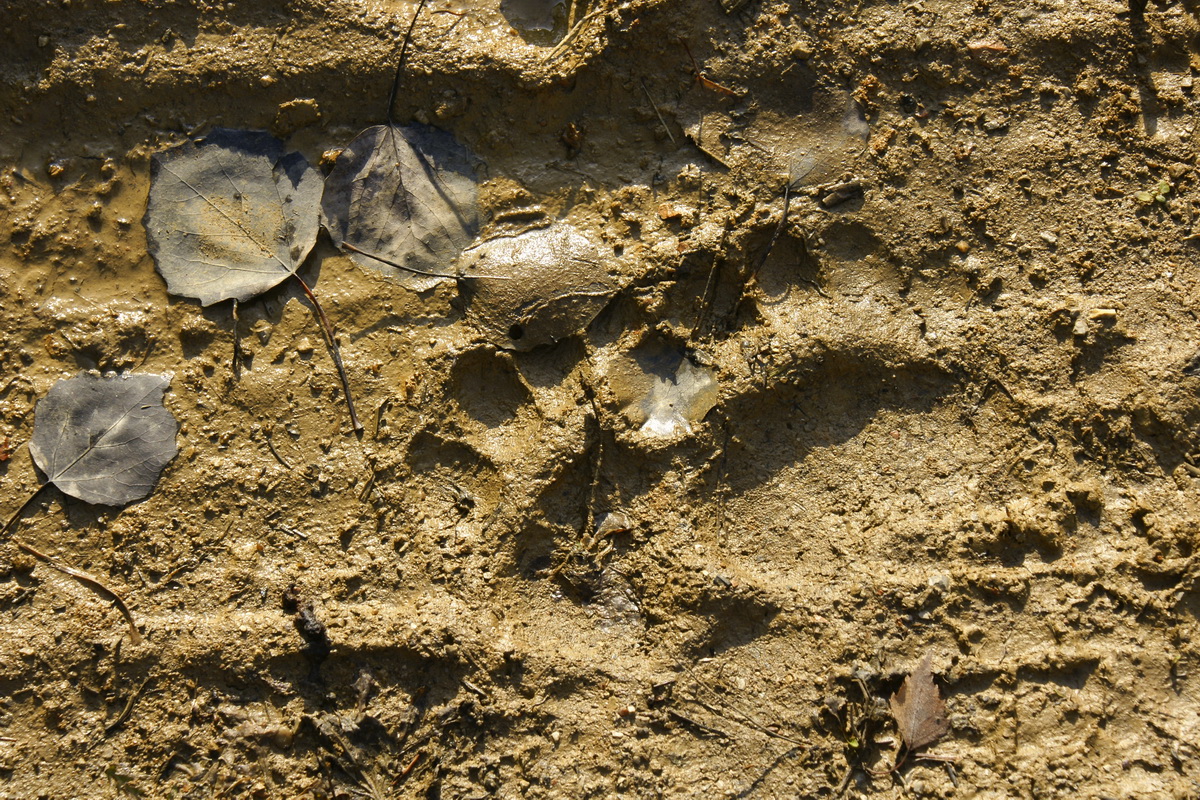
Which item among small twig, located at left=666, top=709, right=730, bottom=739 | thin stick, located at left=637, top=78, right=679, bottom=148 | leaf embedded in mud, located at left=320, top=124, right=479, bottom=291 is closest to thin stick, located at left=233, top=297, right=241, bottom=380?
leaf embedded in mud, located at left=320, top=124, right=479, bottom=291

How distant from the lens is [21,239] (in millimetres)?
2297

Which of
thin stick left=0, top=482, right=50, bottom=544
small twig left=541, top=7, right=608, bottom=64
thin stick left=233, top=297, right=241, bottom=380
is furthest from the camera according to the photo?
small twig left=541, top=7, right=608, bottom=64

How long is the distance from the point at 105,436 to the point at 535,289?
1.23m

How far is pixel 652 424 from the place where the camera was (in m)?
2.23

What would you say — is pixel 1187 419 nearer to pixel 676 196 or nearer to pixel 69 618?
pixel 676 196

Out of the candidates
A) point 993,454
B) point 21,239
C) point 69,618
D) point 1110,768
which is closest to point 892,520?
point 993,454

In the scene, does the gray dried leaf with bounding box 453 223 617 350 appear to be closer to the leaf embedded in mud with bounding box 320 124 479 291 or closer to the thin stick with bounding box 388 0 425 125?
the leaf embedded in mud with bounding box 320 124 479 291

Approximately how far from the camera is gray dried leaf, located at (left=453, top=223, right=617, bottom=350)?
2273mm

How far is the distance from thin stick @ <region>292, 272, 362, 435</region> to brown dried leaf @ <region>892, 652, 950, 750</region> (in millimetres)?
1578

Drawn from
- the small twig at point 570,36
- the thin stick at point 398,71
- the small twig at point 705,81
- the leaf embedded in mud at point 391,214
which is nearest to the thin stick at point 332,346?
the leaf embedded in mud at point 391,214

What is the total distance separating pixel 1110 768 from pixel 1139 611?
39cm

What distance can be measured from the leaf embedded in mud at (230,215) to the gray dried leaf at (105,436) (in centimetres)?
32

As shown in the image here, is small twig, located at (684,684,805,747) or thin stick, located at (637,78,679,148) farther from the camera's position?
thin stick, located at (637,78,679,148)

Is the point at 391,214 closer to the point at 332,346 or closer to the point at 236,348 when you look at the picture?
the point at 332,346
